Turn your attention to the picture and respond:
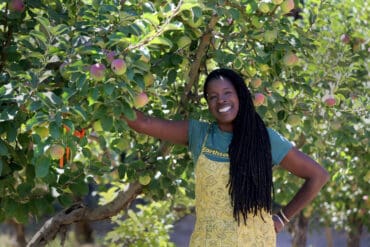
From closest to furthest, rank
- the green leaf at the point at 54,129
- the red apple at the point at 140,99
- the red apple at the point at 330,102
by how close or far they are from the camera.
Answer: the green leaf at the point at 54,129 < the red apple at the point at 140,99 < the red apple at the point at 330,102

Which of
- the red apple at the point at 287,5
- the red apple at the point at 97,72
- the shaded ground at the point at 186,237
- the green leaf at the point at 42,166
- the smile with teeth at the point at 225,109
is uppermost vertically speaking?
the red apple at the point at 287,5

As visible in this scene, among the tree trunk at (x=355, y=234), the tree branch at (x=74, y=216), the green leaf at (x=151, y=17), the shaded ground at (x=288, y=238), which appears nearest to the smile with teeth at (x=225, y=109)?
the green leaf at (x=151, y=17)

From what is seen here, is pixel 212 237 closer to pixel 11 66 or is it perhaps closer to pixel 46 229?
pixel 11 66

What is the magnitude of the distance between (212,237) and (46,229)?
4.21ft

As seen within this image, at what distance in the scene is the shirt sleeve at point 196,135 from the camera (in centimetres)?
231

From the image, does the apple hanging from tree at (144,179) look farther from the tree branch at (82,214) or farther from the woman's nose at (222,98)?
the woman's nose at (222,98)

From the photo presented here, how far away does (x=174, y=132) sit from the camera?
2.36 metres

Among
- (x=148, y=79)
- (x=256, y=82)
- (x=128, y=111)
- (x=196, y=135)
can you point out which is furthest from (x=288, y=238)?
(x=128, y=111)

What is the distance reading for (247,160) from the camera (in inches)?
88.9

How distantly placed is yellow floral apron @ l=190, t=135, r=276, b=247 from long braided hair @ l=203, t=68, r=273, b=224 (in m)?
0.02

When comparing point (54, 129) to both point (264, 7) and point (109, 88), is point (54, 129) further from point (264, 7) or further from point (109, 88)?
point (264, 7)

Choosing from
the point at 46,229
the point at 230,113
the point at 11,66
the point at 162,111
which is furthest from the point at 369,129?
the point at 11,66

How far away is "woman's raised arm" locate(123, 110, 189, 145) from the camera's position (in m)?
2.29

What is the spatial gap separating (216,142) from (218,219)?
10.3 inches
